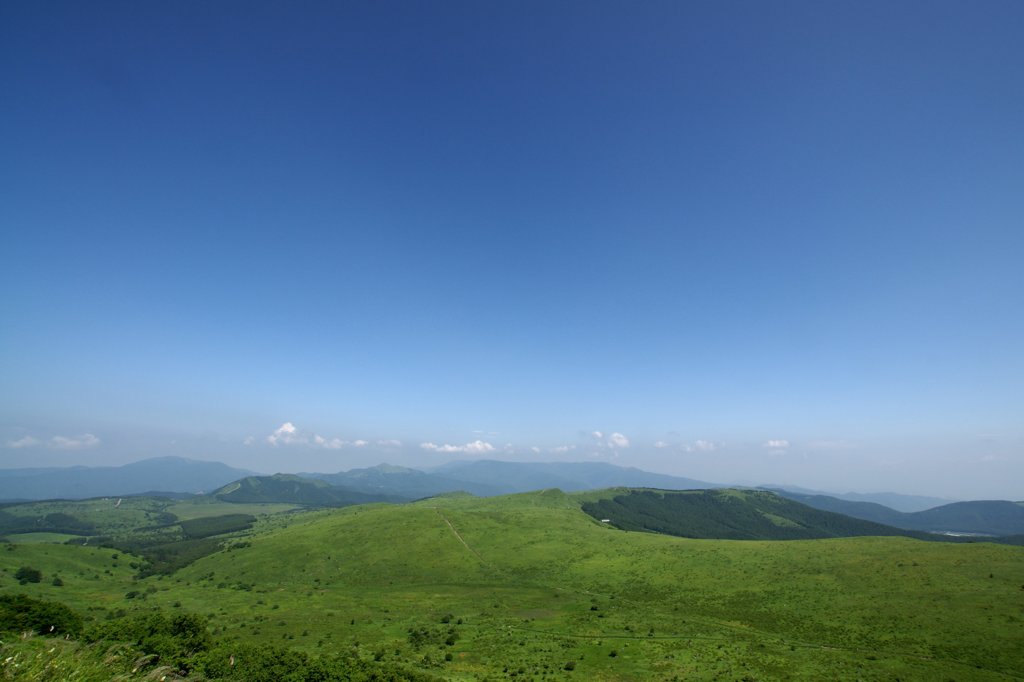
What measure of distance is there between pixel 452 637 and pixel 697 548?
2867 inches

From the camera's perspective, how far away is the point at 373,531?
14388 centimetres

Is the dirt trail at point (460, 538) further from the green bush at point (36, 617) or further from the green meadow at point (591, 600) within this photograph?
the green bush at point (36, 617)

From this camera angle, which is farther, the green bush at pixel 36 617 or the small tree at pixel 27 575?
the small tree at pixel 27 575

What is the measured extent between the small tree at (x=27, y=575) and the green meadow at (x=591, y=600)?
2182mm

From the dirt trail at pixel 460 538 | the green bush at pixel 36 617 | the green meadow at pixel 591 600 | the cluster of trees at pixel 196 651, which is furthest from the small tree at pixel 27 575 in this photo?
the dirt trail at pixel 460 538

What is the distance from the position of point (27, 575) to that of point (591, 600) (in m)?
132

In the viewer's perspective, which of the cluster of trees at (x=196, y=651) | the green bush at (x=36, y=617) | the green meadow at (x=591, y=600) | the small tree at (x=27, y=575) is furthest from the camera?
the small tree at (x=27, y=575)

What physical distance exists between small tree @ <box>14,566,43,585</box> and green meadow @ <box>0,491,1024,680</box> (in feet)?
7.16

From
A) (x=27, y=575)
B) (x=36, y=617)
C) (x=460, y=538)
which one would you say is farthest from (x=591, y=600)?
(x=27, y=575)

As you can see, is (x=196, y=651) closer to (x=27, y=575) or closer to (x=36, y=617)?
(x=36, y=617)

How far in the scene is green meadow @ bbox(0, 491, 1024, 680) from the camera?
57531 mm

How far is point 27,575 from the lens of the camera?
345 ft

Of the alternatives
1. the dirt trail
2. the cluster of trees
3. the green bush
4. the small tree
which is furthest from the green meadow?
the green bush

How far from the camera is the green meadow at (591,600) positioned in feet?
189
